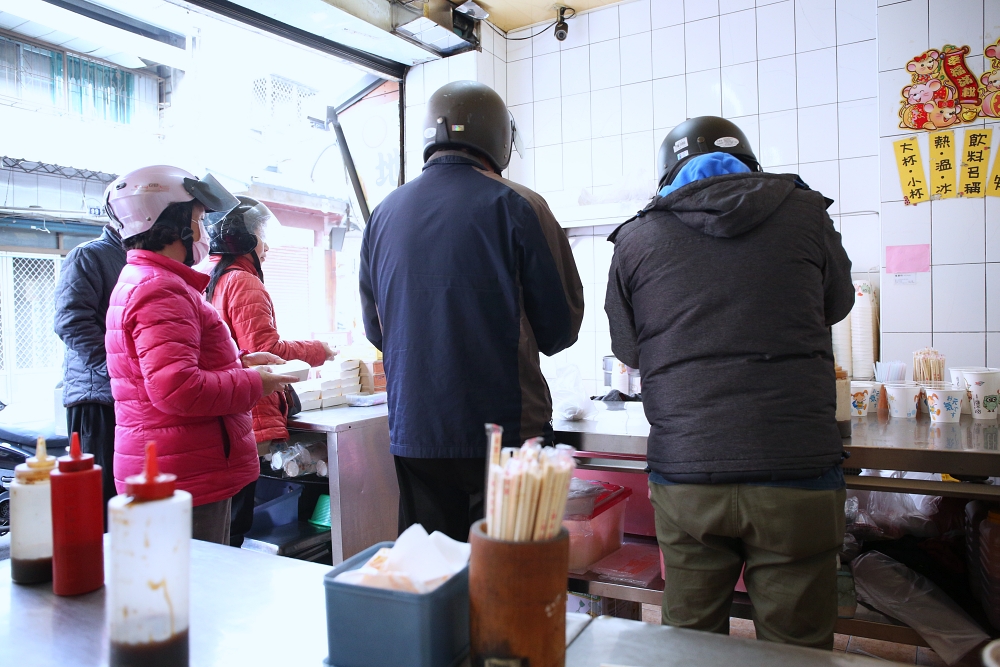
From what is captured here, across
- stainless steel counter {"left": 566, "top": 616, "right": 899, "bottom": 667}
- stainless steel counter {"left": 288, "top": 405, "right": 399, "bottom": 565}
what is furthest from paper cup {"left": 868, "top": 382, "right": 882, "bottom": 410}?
stainless steel counter {"left": 288, "top": 405, "right": 399, "bottom": 565}

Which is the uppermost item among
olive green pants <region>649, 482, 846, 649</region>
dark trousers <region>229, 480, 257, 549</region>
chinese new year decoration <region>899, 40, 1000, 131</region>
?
chinese new year decoration <region>899, 40, 1000, 131</region>

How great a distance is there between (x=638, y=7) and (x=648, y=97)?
20.6 inches

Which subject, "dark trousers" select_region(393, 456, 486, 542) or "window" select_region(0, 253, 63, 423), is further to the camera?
"window" select_region(0, 253, 63, 423)

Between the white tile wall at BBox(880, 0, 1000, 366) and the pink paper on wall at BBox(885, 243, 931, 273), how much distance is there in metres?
0.02

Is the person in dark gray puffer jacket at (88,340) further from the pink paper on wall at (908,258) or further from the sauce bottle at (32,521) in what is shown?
the pink paper on wall at (908,258)

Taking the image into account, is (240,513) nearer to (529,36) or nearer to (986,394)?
(986,394)

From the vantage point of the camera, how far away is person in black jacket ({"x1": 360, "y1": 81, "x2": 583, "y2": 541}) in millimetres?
1621

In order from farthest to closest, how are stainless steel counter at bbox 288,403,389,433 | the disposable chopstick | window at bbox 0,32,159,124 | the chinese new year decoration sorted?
window at bbox 0,32,159,124 → the chinese new year decoration → stainless steel counter at bbox 288,403,389,433 → the disposable chopstick

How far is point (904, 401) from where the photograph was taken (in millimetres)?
2158

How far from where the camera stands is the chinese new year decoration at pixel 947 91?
292cm

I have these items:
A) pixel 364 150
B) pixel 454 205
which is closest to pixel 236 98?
pixel 364 150

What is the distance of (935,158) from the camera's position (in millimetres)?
2990

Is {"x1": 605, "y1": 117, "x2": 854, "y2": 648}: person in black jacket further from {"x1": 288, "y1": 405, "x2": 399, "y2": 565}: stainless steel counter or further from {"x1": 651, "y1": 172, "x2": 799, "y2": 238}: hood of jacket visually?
{"x1": 288, "y1": 405, "x2": 399, "y2": 565}: stainless steel counter

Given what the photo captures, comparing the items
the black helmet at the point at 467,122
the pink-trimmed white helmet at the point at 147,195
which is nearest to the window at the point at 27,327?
the pink-trimmed white helmet at the point at 147,195
